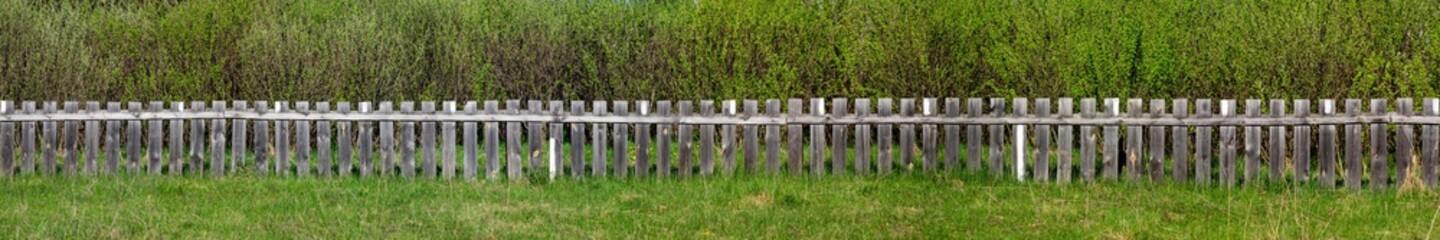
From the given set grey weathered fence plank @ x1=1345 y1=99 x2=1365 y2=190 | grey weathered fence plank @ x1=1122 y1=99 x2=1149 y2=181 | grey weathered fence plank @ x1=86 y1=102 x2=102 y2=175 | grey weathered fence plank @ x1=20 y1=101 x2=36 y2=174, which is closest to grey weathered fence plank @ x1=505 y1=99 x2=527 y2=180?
grey weathered fence plank @ x1=86 y1=102 x2=102 y2=175

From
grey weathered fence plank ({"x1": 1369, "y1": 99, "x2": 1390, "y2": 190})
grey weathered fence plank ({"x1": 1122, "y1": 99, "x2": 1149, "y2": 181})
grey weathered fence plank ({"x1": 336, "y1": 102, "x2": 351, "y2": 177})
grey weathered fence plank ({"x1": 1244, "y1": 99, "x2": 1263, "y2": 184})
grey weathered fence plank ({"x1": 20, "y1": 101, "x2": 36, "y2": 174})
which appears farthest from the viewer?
grey weathered fence plank ({"x1": 20, "y1": 101, "x2": 36, "y2": 174})

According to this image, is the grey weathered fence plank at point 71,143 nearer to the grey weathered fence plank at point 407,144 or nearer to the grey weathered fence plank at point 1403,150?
the grey weathered fence plank at point 407,144

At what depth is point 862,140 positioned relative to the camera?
10844 mm

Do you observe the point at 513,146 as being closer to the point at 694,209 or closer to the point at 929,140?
the point at 694,209

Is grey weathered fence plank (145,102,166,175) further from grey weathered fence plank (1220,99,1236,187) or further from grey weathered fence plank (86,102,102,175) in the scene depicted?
grey weathered fence plank (1220,99,1236,187)

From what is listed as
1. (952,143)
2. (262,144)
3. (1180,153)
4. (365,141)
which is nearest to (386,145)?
(365,141)

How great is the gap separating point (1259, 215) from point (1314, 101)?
14.0ft

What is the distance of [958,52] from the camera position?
46.9 ft

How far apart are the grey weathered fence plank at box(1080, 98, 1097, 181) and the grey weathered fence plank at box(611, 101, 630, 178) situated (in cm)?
310

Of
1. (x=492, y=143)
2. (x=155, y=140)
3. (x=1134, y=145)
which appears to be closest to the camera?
(x=1134, y=145)

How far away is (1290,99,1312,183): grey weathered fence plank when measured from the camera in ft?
33.7

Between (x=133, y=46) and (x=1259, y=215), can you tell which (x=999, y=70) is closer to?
(x=1259, y=215)

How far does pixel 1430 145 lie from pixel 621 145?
17.6 ft

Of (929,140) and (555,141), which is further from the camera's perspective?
(555,141)
